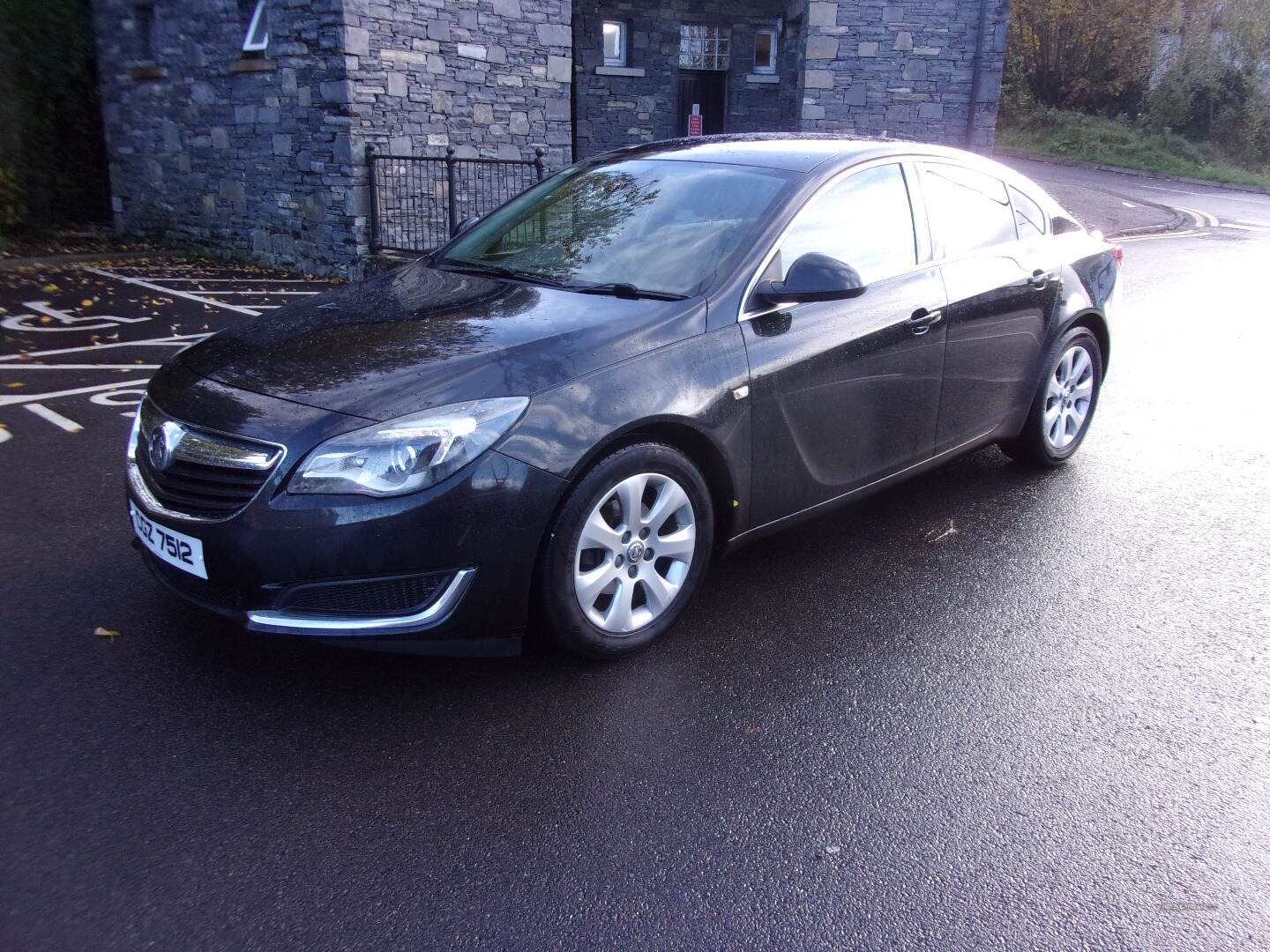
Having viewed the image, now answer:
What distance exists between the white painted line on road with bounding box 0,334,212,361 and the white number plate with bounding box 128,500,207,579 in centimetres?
530

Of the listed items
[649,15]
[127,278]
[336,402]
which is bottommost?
[127,278]

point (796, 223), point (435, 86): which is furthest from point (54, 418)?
point (435, 86)

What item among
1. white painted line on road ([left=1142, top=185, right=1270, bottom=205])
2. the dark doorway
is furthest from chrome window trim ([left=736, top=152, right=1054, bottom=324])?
white painted line on road ([left=1142, top=185, right=1270, bottom=205])

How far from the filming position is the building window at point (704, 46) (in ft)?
69.9

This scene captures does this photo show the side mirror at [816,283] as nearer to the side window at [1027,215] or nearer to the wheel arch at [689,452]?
the wheel arch at [689,452]

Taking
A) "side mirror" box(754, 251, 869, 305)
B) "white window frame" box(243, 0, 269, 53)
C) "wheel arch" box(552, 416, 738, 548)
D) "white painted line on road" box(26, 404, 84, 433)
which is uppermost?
"white window frame" box(243, 0, 269, 53)

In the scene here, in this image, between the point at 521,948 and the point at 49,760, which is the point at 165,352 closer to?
the point at 49,760

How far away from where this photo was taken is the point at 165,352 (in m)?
8.74

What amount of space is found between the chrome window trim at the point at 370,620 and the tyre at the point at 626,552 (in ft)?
0.97

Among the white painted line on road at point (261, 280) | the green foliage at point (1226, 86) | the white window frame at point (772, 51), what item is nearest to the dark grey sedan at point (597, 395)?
the white painted line on road at point (261, 280)

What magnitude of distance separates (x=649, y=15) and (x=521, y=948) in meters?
21.1

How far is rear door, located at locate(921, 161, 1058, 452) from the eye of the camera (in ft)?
15.7

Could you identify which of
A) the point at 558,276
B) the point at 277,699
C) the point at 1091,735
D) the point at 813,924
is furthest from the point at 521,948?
the point at 558,276

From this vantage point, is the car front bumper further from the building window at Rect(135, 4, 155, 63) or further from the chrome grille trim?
the building window at Rect(135, 4, 155, 63)
